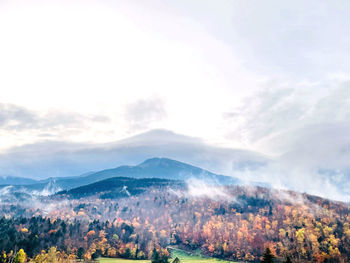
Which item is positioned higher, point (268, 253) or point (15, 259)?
point (268, 253)

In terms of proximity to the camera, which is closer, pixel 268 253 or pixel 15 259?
pixel 268 253

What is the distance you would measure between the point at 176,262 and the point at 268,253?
12434 cm

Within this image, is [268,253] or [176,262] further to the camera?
[176,262]

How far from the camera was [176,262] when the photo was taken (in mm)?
197250

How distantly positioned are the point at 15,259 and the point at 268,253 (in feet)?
633

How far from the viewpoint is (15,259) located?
198750mm

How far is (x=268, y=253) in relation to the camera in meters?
A: 90.2

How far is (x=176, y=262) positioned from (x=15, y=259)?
120m

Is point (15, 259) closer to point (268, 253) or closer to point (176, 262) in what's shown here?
point (176, 262)

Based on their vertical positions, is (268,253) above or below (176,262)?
above

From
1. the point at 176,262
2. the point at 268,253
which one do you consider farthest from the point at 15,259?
the point at 268,253
